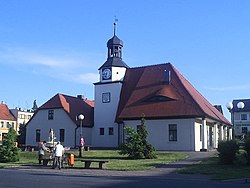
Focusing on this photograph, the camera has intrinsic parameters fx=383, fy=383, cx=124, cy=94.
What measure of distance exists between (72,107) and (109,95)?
22.1ft

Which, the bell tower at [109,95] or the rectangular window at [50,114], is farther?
the rectangular window at [50,114]

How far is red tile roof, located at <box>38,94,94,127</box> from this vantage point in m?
51.4

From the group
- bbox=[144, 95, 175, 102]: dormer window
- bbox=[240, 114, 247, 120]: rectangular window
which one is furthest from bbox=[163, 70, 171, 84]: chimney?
bbox=[240, 114, 247, 120]: rectangular window

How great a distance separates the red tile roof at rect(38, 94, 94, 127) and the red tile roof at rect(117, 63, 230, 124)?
6.56m

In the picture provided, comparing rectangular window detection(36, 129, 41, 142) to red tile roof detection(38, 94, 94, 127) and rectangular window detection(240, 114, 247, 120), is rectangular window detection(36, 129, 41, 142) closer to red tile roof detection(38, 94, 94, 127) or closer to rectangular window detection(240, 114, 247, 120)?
red tile roof detection(38, 94, 94, 127)

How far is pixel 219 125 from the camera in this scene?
49.6 metres

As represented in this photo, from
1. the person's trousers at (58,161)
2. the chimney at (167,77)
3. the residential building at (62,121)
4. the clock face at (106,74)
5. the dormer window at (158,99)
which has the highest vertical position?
the clock face at (106,74)

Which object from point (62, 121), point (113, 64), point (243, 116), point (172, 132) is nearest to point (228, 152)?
point (172, 132)

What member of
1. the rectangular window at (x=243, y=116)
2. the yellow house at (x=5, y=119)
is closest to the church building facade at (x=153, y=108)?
the rectangular window at (x=243, y=116)

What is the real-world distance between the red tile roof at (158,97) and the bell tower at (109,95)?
1.16 meters

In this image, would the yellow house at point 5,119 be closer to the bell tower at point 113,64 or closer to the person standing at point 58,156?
the bell tower at point 113,64

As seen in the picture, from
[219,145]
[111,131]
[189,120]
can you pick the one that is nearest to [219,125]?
[189,120]

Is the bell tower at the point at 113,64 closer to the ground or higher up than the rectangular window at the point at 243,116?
higher up

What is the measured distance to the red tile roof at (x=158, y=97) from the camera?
134 ft
